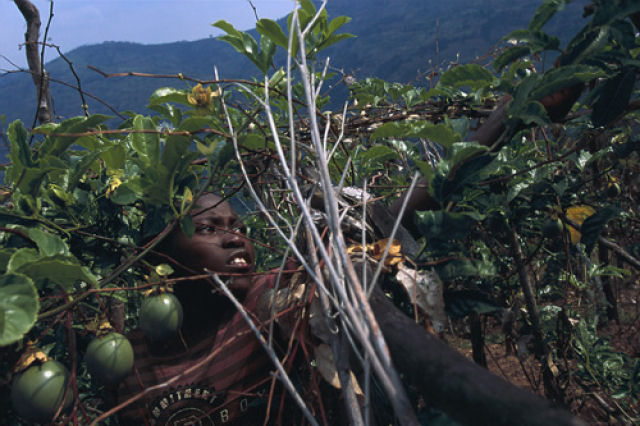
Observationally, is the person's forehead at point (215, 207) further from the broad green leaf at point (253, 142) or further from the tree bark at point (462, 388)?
the tree bark at point (462, 388)

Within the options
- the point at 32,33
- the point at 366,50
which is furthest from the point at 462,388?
the point at 366,50

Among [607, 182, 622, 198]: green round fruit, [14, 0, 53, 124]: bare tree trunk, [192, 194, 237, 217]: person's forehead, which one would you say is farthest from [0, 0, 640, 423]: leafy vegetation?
[14, 0, 53, 124]: bare tree trunk

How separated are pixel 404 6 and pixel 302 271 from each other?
78.1 metres

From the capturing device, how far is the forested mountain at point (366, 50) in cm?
4381

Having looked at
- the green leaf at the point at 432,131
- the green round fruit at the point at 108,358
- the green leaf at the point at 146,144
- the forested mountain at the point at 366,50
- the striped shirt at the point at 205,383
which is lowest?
the striped shirt at the point at 205,383

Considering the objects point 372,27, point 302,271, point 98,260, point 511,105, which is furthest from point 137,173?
point 372,27

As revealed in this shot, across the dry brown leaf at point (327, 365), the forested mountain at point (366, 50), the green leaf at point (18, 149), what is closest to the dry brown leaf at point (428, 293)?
the dry brown leaf at point (327, 365)

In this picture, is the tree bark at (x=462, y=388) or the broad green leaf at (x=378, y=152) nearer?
the tree bark at (x=462, y=388)

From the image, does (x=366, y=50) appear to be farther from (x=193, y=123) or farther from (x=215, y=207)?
(x=193, y=123)

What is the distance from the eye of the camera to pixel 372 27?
210ft

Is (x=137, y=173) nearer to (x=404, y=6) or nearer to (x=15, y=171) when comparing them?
(x=15, y=171)

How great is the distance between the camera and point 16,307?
634 millimetres

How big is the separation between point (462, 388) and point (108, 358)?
0.91 m

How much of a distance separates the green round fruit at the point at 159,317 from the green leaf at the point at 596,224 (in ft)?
3.79
